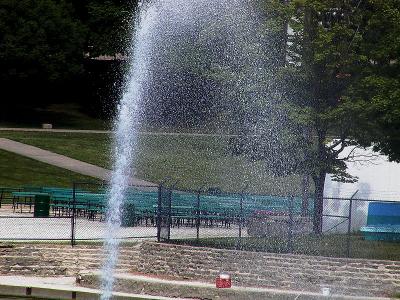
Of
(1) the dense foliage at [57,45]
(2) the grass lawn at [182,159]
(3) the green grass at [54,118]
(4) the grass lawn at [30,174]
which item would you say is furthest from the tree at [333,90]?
(3) the green grass at [54,118]

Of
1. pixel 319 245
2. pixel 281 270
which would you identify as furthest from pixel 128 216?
pixel 281 270

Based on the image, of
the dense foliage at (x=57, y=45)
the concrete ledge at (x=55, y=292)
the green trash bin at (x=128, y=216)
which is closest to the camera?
the concrete ledge at (x=55, y=292)

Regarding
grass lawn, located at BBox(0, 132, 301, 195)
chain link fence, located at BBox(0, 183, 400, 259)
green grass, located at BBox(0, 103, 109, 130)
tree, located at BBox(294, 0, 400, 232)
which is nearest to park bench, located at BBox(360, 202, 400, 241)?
chain link fence, located at BBox(0, 183, 400, 259)

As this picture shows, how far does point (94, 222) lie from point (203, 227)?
12.0 feet

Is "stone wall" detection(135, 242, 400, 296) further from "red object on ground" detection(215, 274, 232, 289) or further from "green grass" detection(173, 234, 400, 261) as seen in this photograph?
"red object on ground" detection(215, 274, 232, 289)

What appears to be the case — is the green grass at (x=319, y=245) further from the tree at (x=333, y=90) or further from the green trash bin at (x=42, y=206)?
the green trash bin at (x=42, y=206)

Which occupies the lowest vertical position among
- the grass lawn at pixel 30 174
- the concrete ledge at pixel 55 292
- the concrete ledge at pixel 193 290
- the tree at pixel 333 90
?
the concrete ledge at pixel 55 292

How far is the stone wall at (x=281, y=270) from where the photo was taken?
29.9 meters

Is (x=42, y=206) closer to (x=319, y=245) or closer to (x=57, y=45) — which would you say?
(x=319, y=245)

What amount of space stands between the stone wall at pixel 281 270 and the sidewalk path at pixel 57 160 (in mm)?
20795

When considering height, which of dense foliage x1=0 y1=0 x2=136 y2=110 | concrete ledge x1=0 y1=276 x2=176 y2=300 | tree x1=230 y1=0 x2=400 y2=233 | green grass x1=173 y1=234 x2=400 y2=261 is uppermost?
dense foliage x1=0 y1=0 x2=136 y2=110

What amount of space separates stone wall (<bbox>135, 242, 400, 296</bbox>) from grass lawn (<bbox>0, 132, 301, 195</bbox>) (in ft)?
42.8

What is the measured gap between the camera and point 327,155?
36.2 metres

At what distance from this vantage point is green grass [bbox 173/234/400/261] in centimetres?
3133
